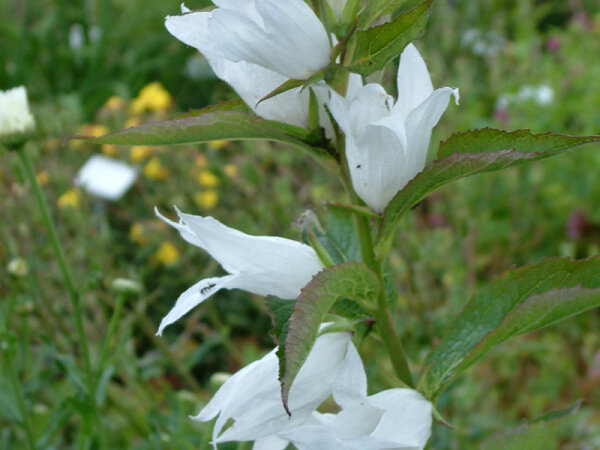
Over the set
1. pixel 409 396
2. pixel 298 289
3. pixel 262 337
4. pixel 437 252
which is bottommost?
pixel 262 337

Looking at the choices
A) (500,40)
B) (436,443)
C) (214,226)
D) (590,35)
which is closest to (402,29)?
(214,226)

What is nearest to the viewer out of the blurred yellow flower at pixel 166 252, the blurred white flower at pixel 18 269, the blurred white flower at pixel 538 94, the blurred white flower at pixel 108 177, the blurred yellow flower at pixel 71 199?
the blurred white flower at pixel 18 269

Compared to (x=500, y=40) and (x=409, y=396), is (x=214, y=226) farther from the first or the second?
(x=500, y=40)

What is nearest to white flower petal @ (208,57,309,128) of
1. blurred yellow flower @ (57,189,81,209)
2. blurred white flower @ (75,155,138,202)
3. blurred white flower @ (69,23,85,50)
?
blurred yellow flower @ (57,189,81,209)

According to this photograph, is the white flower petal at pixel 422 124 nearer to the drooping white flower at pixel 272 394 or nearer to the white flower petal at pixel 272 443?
the drooping white flower at pixel 272 394

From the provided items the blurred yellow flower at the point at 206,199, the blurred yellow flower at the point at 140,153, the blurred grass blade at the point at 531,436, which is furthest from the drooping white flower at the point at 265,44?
the blurred yellow flower at the point at 140,153
